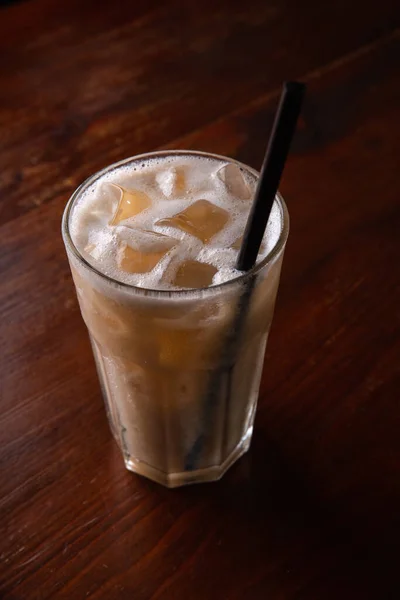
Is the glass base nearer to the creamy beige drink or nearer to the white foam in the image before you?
the creamy beige drink

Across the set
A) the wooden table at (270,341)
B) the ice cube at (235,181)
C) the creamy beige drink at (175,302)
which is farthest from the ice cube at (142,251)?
the wooden table at (270,341)

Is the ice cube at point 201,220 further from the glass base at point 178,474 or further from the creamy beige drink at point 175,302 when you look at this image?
the glass base at point 178,474

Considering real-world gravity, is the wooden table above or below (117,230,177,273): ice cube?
below

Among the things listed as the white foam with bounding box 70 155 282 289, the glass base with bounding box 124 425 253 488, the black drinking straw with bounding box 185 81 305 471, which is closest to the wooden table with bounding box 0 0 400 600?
the glass base with bounding box 124 425 253 488

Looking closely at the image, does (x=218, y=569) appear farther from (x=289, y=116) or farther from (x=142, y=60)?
(x=142, y=60)

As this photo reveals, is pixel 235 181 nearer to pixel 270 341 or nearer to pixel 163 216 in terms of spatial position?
pixel 163 216

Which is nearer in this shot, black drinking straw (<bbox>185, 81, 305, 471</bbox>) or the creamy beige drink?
black drinking straw (<bbox>185, 81, 305, 471</bbox>)
